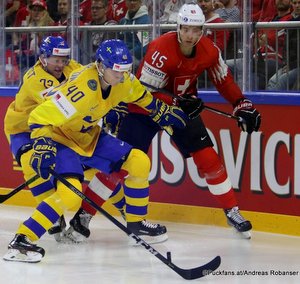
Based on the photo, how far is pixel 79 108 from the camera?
550 cm

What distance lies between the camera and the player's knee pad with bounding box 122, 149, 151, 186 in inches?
225

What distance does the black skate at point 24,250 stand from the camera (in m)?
5.41

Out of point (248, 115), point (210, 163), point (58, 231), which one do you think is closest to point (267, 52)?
point (248, 115)

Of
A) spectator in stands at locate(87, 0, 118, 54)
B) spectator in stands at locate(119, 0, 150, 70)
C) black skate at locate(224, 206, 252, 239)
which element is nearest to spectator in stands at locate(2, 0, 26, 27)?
spectator in stands at locate(87, 0, 118, 54)

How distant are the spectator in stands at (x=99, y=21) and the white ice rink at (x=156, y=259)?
1413mm

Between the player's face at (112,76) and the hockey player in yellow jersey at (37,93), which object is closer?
the player's face at (112,76)

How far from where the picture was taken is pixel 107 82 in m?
5.54

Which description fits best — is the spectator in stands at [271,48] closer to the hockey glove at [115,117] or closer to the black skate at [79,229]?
the hockey glove at [115,117]

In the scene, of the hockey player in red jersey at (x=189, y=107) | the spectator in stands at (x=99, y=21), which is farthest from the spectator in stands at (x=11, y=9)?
the hockey player in red jersey at (x=189, y=107)

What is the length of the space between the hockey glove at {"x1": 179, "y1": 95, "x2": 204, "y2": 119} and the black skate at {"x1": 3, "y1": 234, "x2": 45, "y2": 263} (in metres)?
1.29

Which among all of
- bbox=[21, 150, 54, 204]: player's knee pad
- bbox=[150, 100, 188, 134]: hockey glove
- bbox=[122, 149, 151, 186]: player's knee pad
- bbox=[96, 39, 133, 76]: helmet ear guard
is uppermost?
bbox=[96, 39, 133, 76]: helmet ear guard

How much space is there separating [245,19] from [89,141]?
1.47m

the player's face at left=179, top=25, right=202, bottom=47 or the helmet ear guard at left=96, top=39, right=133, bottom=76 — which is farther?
the player's face at left=179, top=25, right=202, bottom=47

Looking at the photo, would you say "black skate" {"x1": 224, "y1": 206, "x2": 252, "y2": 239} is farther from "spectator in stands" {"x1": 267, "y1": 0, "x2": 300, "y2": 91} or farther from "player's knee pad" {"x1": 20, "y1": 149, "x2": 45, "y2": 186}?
"player's knee pad" {"x1": 20, "y1": 149, "x2": 45, "y2": 186}
